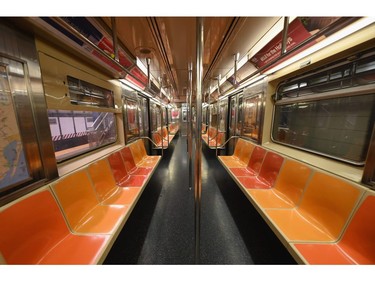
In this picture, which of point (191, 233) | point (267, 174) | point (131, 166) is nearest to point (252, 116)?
point (267, 174)

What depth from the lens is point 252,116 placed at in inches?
128

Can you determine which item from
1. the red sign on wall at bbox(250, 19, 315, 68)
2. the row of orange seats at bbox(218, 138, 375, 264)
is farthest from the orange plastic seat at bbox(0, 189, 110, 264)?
the red sign on wall at bbox(250, 19, 315, 68)

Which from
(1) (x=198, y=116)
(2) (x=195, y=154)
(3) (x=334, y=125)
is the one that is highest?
(1) (x=198, y=116)

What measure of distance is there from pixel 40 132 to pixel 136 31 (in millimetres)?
1480

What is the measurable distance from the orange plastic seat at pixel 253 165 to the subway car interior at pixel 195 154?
0.15 ft

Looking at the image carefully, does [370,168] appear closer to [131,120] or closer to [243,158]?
[243,158]

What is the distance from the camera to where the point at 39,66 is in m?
1.19

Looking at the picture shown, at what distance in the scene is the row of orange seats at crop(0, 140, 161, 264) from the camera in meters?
0.92

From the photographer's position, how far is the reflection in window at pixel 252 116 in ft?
9.63

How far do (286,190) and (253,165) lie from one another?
3.07ft

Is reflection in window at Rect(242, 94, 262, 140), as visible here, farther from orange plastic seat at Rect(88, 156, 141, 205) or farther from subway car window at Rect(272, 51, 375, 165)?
orange plastic seat at Rect(88, 156, 141, 205)

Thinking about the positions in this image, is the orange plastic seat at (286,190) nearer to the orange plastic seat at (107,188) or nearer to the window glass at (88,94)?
the orange plastic seat at (107,188)
